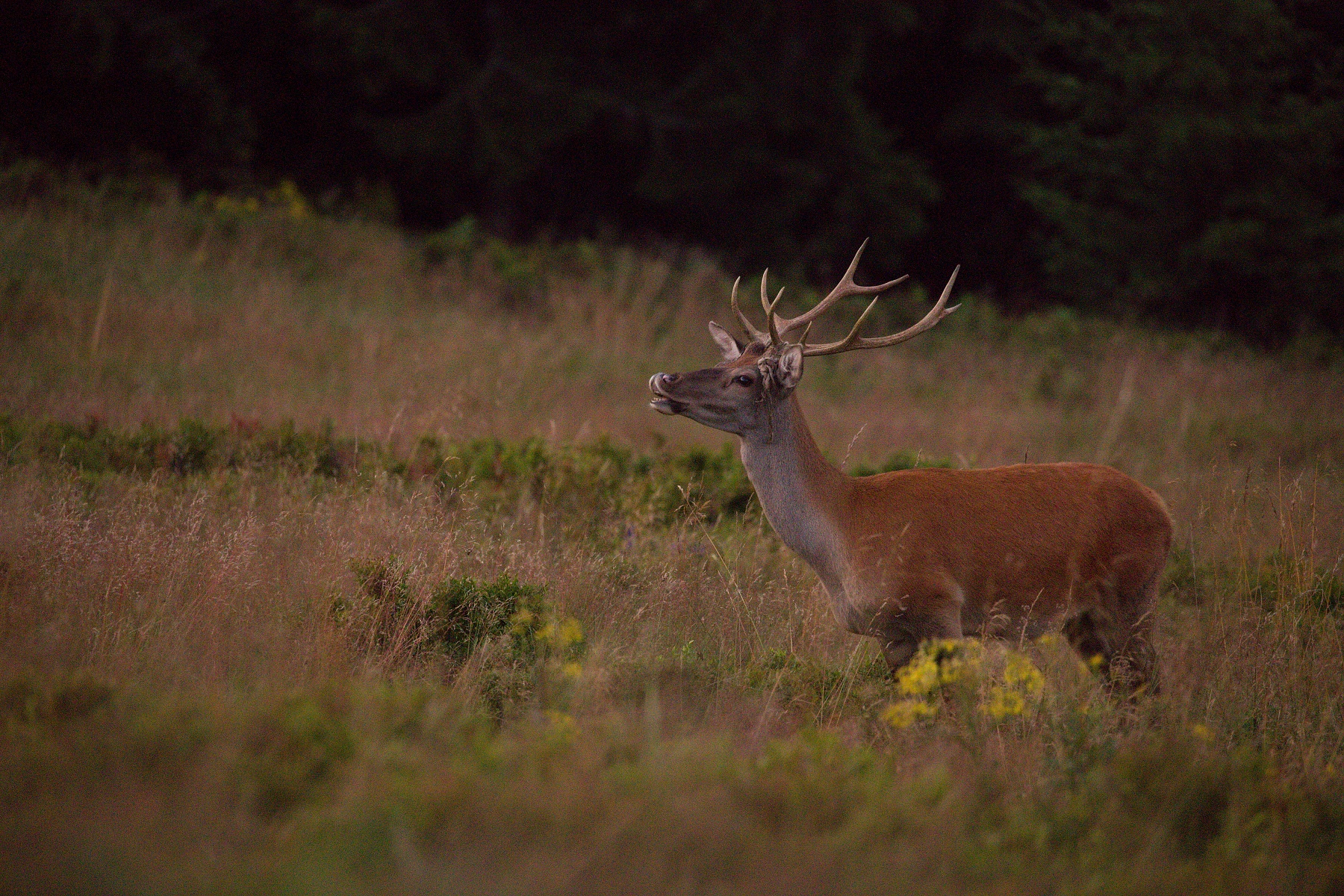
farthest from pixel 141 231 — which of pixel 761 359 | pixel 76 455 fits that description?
pixel 761 359

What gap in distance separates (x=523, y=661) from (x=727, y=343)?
192cm

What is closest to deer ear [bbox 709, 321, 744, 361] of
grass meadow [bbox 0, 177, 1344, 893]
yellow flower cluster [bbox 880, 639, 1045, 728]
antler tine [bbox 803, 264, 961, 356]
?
antler tine [bbox 803, 264, 961, 356]

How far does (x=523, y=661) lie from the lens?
5.01m

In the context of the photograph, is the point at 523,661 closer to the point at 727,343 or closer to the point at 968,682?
the point at 968,682

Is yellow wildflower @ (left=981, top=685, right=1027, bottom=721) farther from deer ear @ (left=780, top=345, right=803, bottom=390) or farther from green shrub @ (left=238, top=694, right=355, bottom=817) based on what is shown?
green shrub @ (left=238, top=694, right=355, bottom=817)

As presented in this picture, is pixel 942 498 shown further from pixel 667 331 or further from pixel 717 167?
pixel 717 167

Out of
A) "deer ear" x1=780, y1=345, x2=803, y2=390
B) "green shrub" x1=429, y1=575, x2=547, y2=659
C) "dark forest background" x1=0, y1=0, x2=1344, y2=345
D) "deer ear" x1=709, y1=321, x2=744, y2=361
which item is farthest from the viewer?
"dark forest background" x1=0, y1=0, x2=1344, y2=345

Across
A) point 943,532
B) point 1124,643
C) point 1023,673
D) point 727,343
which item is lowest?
point 1124,643

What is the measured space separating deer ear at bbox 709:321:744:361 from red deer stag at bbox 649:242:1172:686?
0.22m

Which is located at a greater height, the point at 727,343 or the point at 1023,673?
the point at 727,343

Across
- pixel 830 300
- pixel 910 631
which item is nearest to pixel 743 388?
pixel 830 300

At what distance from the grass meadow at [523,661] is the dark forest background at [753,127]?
7.64 m

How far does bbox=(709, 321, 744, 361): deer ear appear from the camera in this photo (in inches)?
236

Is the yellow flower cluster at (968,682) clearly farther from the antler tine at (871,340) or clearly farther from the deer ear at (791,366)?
the antler tine at (871,340)
